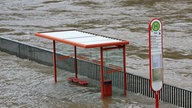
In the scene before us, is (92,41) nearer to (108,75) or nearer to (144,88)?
(108,75)

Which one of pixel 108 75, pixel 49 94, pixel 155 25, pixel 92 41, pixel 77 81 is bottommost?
pixel 49 94

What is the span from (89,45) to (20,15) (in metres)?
27.8

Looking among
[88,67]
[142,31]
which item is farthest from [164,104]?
[142,31]

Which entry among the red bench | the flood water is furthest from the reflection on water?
the red bench

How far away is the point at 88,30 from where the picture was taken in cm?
3216

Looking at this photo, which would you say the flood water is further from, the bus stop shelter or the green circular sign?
the green circular sign

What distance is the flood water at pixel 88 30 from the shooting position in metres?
17.2

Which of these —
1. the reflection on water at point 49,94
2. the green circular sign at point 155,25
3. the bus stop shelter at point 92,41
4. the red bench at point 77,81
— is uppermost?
the green circular sign at point 155,25

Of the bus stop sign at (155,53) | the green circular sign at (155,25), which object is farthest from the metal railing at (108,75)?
the green circular sign at (155,25)

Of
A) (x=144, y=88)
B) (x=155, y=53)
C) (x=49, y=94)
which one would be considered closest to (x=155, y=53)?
(x=155, y=53)

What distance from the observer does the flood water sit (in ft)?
56.5

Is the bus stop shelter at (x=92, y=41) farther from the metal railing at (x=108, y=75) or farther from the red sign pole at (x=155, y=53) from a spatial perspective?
the red sign pole at (x=155, y=53)

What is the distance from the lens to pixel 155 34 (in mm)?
12156

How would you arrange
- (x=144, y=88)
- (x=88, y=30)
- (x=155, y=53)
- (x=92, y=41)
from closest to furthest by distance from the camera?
(x=155, y=53) < (x=92, y=41) < (x=144, y=88) < (x=88, y=30)
